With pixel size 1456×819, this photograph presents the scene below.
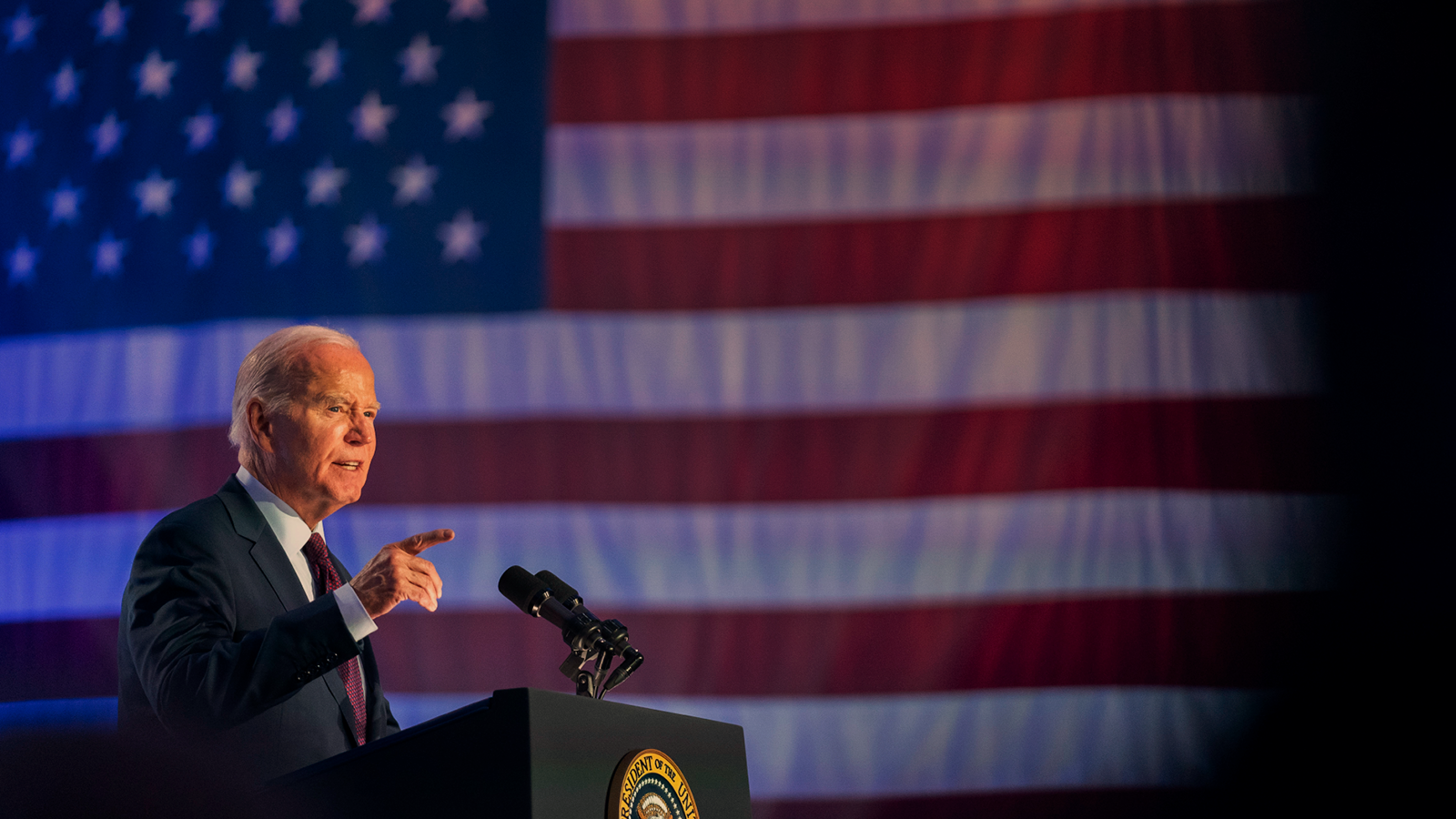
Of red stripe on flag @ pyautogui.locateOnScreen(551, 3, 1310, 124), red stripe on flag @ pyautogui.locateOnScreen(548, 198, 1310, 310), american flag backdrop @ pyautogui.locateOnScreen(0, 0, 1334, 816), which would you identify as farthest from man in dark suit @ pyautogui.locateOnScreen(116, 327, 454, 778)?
red stripe on flag @ pyautogui.locateOnScreen(551, 3, 1310, 124)

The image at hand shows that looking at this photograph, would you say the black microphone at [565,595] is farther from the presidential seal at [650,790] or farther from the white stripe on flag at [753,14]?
the white stripe on flag at [753,14]

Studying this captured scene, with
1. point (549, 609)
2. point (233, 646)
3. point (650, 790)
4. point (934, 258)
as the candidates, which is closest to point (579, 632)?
point (549, 609)

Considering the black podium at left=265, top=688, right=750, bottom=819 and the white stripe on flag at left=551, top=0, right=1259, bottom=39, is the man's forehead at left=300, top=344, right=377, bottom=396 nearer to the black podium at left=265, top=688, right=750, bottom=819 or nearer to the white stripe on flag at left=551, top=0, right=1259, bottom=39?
the black podium at left=265, top=688, right=750, bottom=819

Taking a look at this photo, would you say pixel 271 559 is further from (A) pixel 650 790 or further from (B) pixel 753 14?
(B) pixel 753 14

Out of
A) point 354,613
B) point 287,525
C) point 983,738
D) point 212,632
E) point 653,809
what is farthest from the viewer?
point 983,738

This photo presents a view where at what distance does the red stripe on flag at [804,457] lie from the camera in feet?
9.36

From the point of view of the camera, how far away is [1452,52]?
305 centimetres

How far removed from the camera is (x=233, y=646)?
4.09 feet

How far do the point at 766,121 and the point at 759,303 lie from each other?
1.76ft

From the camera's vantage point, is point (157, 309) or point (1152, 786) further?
point (157, 309)

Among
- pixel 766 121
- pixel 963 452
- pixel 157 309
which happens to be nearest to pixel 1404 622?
pixel 963 452

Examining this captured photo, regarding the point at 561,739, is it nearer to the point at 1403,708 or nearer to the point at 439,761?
the point at 439,761

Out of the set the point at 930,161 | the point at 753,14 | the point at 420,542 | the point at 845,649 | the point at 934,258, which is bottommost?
the point at 845,649

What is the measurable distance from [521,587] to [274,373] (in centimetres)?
62
